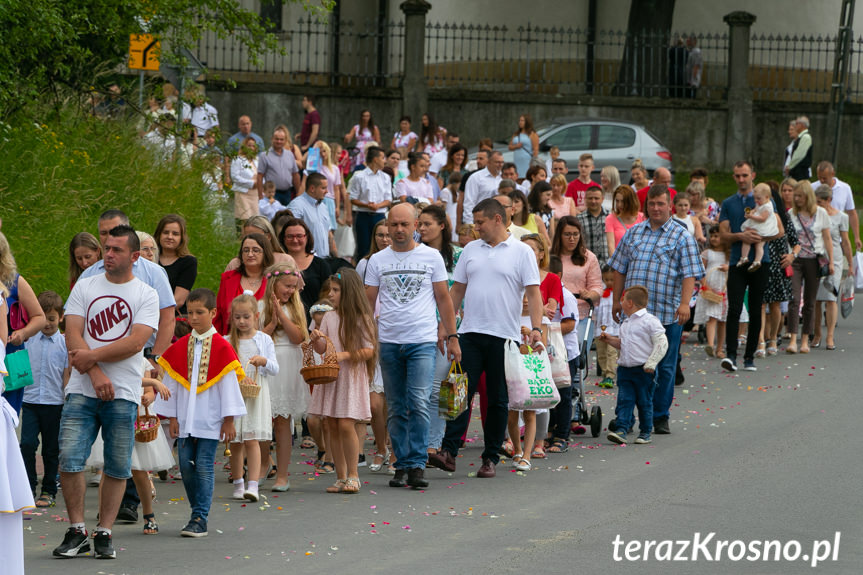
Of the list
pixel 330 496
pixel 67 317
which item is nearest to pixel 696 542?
pixel 330 496

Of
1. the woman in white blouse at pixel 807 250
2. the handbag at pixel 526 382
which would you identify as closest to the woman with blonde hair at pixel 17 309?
the handbag at pixel 526 382

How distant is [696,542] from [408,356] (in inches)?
109

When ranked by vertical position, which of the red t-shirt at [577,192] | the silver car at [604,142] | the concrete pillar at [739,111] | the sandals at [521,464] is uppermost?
the concrete pillar at [739,111]

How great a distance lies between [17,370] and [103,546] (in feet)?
3.88

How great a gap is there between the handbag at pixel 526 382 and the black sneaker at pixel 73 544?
3.74 metres

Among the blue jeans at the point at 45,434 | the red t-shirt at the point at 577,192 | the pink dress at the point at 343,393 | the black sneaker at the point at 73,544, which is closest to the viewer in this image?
the black sneaker at the point at 73,544

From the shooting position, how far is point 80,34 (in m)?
16.9

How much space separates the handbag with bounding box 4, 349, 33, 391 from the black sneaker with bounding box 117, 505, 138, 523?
1064mm

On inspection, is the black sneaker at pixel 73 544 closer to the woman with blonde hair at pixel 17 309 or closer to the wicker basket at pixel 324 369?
the woman with blonde hair at pixel 17 309

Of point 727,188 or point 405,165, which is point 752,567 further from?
point 727,188

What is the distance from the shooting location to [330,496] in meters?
9.62

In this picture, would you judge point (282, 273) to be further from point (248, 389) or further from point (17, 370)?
point (17, 370)

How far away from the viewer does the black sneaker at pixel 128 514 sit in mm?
8719

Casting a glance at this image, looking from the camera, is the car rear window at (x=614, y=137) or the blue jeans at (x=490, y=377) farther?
the car rear window at (x=614, y=137)
